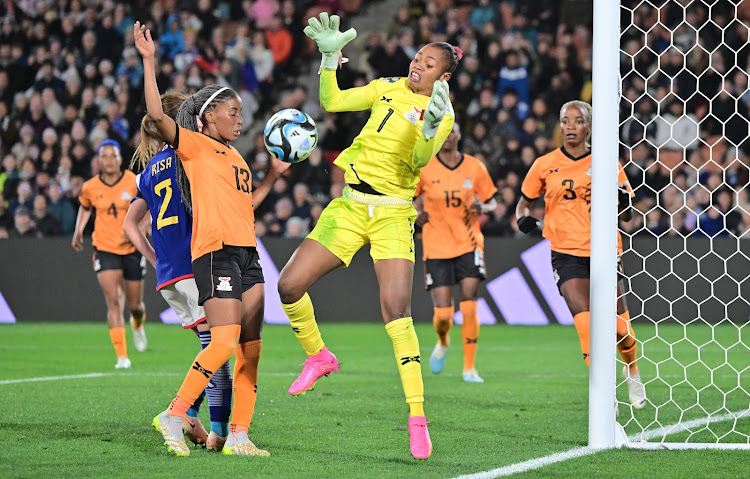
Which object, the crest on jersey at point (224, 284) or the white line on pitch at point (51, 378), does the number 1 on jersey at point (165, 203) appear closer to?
the crest on jersey at point (224, 284)

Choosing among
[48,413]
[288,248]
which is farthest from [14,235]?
[48,413]

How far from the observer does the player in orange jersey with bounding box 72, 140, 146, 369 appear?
35.1ft

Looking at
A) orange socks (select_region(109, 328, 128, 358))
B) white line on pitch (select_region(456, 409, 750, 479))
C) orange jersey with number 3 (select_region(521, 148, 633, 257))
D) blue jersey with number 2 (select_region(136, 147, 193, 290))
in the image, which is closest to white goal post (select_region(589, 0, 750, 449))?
white line on pitch (select_region(456, 409, 750, 479))

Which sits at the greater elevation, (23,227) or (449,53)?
(449,53)

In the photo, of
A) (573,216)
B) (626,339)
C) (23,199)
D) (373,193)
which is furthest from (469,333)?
(23,199)

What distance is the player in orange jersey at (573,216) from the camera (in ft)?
22.4

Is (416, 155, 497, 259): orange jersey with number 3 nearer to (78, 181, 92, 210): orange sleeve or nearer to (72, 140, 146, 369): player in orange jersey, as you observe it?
(72, 140, 146, 369): player in orange jersey

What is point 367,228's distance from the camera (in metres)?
5.44

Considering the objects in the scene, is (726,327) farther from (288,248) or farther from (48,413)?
(48,413)

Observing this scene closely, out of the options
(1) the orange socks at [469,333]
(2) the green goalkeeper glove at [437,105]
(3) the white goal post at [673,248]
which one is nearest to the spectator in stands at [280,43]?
(3) the white goal post at [673,248]

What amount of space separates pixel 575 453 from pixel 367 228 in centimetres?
158

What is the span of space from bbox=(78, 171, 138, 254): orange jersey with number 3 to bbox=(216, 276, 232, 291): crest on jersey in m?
5.92

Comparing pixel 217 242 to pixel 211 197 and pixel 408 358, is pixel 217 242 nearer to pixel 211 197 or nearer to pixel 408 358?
pixel 211 197

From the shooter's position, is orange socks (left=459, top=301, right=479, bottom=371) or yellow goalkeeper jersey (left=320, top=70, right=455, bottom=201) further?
orange socks (left=459, top=301, right=479, bottom=371)
